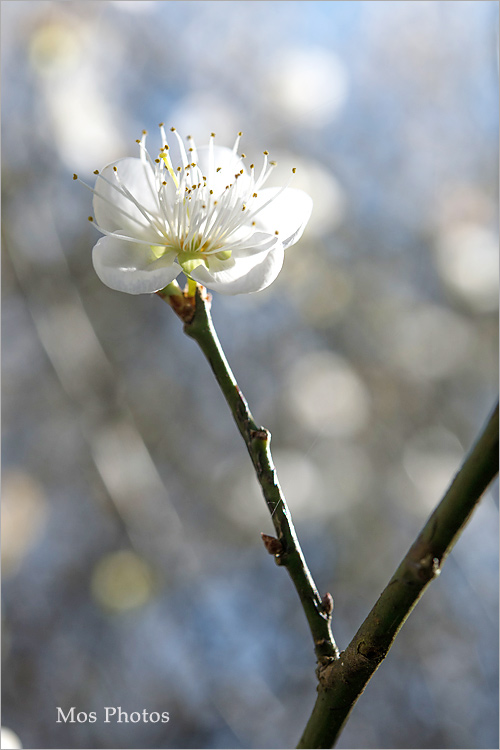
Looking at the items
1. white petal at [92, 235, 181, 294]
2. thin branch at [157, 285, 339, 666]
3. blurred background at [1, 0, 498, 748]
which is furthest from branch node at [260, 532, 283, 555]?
blurred background at [1, 0, 498, 748]

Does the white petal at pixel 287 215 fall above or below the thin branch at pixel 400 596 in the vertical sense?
above

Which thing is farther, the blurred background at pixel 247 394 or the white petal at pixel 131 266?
the blurred background at pixel 247 394

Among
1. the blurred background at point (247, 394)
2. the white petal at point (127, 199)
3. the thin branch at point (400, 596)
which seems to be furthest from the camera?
the blurred background at point (247, 394)

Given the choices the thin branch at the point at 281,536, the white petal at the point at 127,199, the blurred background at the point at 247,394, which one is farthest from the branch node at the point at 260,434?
the blurred background at the point at 247,394

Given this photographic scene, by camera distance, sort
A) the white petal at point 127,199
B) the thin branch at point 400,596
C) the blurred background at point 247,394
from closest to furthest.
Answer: the thin branch at point 400,596 < the white petal at point 127,199 < the blurred background at point 247,394

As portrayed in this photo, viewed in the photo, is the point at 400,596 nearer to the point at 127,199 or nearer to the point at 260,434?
the point at 260,434

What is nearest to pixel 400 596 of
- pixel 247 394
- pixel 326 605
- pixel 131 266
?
pixel 326 605

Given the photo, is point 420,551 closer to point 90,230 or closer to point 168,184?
point 168,184

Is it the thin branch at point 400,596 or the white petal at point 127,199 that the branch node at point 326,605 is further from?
the white petal at point 127,199
